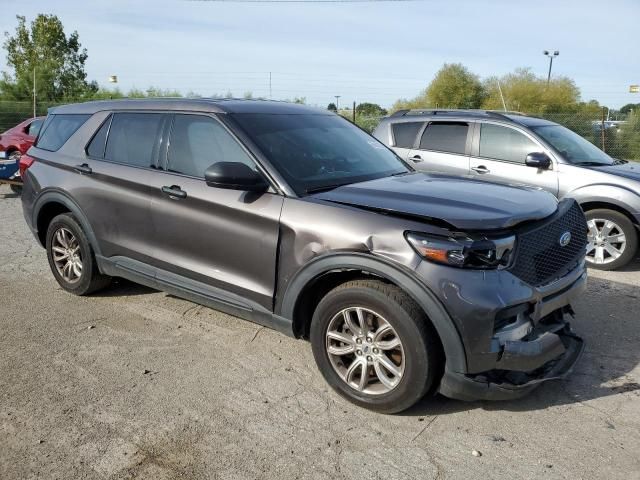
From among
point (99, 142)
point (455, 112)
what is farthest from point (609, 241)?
point (99, 142)

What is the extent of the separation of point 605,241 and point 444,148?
7.67 feet

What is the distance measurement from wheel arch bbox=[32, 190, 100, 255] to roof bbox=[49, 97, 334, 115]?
0.82 m

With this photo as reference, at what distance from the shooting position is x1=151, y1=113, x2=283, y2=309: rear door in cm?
363

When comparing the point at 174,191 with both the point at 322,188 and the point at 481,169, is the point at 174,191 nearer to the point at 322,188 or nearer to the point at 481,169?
the point at 322,188

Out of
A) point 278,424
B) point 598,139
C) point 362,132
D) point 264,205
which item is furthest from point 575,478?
point 598,139

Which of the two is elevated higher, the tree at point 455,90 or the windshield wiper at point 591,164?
the tree at point 455,90

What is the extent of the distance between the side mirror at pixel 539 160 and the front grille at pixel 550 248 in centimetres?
306

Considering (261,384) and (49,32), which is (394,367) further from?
(49,32)

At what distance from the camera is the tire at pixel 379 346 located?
302 centimetres

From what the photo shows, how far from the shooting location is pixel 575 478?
2715mm

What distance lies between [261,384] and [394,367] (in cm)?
96

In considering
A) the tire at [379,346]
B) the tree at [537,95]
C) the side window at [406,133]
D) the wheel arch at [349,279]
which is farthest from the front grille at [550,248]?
the tree at [537,95]

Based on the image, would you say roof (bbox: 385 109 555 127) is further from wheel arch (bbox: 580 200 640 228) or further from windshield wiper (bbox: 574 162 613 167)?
wheel arch (bbox: 580 200 640 228)

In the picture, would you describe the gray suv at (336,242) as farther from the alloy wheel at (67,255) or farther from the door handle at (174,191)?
the alloy wheel at (67,255)
